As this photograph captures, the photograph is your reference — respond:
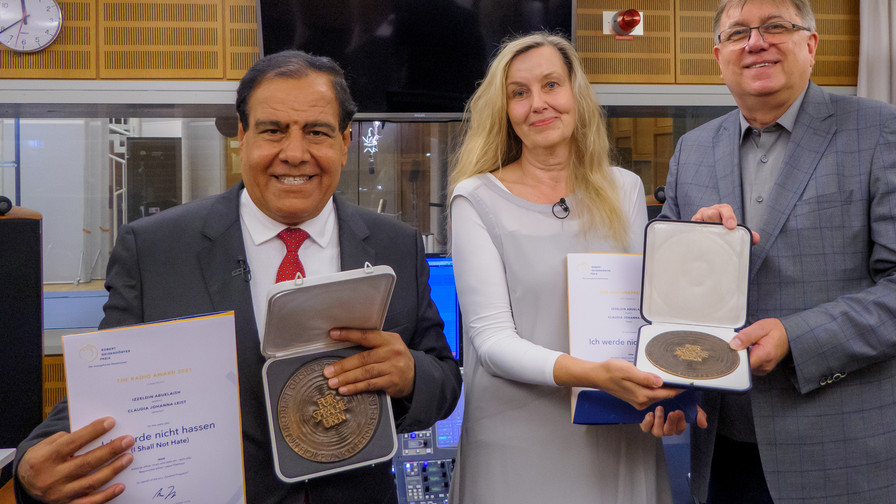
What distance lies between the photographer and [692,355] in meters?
1.48

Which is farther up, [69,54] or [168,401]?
[69,54]

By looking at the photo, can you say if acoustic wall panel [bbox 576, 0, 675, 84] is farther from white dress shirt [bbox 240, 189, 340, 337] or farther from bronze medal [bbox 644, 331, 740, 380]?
white dress shirt [bbox 240, 189, 340, 337]

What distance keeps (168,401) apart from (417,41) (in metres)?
2.82

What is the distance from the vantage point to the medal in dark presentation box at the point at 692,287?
1529mm

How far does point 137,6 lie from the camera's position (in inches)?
137

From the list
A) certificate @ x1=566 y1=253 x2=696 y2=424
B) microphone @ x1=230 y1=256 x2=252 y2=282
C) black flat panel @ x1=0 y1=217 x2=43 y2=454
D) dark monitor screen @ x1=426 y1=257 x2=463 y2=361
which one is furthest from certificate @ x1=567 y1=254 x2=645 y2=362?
black flat panel @ x1=0 y1=217 x2=43 y2=454

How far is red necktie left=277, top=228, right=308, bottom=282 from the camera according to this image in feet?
4.80

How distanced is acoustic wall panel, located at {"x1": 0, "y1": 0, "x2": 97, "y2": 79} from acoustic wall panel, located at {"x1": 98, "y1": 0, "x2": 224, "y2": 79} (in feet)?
0.19

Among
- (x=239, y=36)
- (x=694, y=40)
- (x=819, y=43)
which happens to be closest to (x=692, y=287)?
(x=694, y=40)

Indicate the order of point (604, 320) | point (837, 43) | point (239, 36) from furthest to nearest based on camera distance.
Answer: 1. point (837, 43)
2. point (239, 36)
3. point (604, 320)

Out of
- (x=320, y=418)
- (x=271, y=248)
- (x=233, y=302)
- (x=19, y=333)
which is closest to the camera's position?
(x=320, y=418)

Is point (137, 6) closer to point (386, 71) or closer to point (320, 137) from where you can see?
point (386, 71)

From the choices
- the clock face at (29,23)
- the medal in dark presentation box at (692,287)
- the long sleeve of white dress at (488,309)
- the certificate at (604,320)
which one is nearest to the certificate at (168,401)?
the long sleeve of white dress at (488,309)

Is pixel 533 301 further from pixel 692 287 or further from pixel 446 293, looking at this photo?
pixel 446 293
